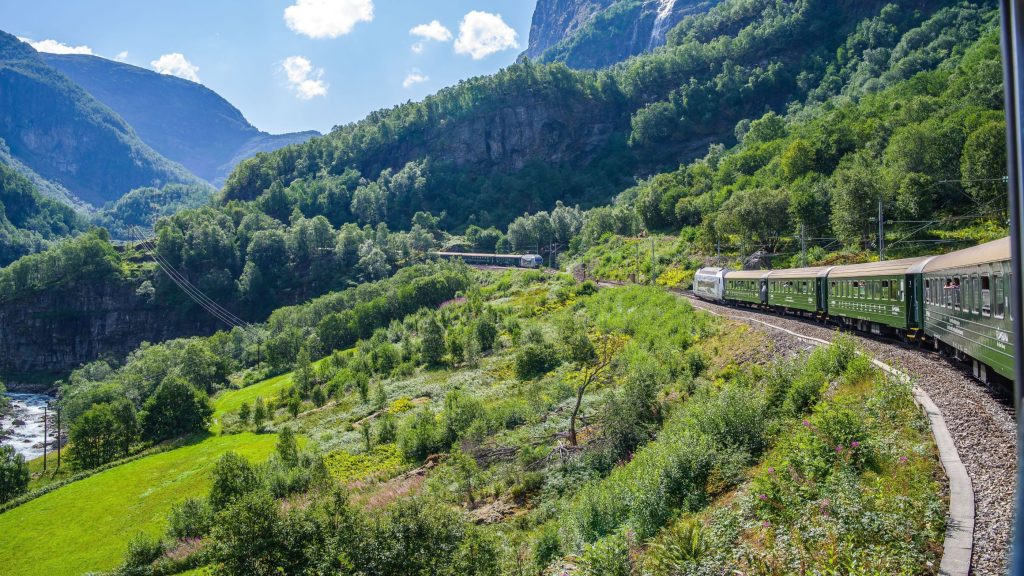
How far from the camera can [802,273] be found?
1358 inches

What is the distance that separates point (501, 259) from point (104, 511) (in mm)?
97303

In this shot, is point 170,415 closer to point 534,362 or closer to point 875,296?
point 534,362

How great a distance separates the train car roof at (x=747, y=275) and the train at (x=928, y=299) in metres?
0.98

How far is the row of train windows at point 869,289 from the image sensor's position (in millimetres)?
23112

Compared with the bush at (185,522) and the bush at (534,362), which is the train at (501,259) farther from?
the bush at (185,522)

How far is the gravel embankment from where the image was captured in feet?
26.2

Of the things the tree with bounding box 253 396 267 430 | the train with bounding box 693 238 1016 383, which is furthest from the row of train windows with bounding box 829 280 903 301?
the tree with bounding box 253 396 267 430

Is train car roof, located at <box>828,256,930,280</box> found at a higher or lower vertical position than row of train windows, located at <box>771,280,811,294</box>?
higher

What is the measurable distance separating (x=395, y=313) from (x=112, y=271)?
343 ft

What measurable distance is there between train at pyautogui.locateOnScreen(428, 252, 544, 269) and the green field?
73.1m

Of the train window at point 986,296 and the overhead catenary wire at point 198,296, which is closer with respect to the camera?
the train window at point 986,296

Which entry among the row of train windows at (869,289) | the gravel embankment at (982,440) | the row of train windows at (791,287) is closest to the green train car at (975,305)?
the gravel embankment at (982,440)

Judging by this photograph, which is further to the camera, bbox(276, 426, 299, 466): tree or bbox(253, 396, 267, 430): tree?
bbox(253, 396, 267, 430): tree

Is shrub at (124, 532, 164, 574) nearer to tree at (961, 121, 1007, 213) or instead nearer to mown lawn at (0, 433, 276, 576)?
mown lawn at (0, 433, 276, 576)
